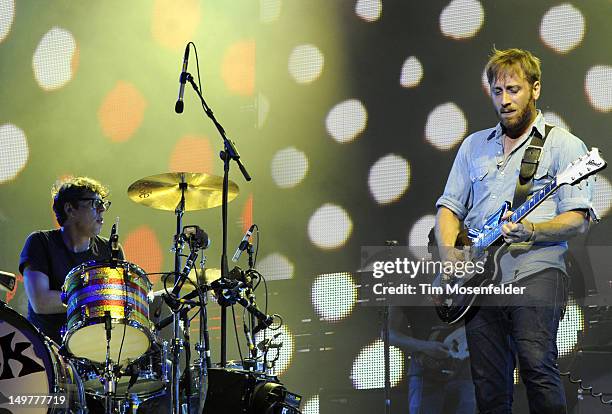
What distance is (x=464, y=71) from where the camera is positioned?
543cm

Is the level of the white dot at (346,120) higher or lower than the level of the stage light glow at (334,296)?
higher

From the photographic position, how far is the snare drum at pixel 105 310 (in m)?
3.90

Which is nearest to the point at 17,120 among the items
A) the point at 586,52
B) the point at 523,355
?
the point at 586,52

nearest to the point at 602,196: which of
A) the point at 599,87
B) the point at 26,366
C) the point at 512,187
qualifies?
the point at 599,87

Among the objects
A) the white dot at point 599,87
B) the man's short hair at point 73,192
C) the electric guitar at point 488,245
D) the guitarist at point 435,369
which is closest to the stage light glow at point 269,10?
the man's short hair at point 73,192

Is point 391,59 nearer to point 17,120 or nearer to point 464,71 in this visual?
point 464,71

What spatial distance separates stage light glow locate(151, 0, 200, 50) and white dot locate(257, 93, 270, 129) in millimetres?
804

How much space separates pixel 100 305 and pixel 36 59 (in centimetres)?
314

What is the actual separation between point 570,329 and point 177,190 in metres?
2.54

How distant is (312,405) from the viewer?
5312mm

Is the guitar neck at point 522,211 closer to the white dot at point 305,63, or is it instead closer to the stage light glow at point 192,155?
the white dot at point 305,63

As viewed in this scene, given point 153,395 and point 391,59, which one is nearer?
point 153,395

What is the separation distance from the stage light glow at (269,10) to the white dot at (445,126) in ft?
4.68

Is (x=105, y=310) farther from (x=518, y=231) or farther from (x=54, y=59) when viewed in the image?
(x=54, y=59)
